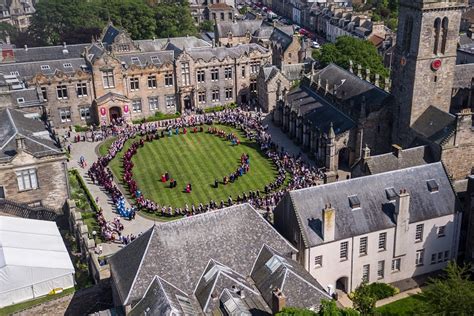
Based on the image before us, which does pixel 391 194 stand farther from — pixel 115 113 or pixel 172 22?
pixel 172 22

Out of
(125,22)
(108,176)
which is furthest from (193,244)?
(125,22)

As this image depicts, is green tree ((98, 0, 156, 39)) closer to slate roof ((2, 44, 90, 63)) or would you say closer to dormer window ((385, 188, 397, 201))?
slate roof ((2, 44, 90, 63))

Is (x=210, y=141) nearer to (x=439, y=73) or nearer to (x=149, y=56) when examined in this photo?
(x=149, y=56)

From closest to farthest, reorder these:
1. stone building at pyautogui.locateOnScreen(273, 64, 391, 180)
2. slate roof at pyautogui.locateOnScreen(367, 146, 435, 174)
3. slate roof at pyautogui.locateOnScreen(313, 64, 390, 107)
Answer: slate roof at pyautogui.locateOnScreen(367, 146, 435, 174), stone building at pyautogui.locateOnScreen(273, 64, 391, 180), slate roof at pyautogui.locateOnScreen(313, 64, 390, 107)

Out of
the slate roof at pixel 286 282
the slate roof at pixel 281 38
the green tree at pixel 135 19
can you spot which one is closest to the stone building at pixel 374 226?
the slate roof at pixel 286 282

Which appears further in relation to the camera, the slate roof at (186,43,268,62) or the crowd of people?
the slate roof at (186,43,268,62)

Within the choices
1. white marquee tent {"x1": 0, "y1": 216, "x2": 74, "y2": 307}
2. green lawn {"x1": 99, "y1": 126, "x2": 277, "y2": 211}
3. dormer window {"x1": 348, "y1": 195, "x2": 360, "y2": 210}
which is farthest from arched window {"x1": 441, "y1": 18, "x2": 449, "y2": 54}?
white marquee tent {"x1": 0, "y1": 216, "x2": 74, "y2": 307}

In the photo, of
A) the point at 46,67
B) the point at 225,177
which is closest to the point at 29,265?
the point at 225,177

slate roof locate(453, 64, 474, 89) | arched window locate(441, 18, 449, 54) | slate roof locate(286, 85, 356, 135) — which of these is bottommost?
slate roof locate(286, 85, 356, 135)
